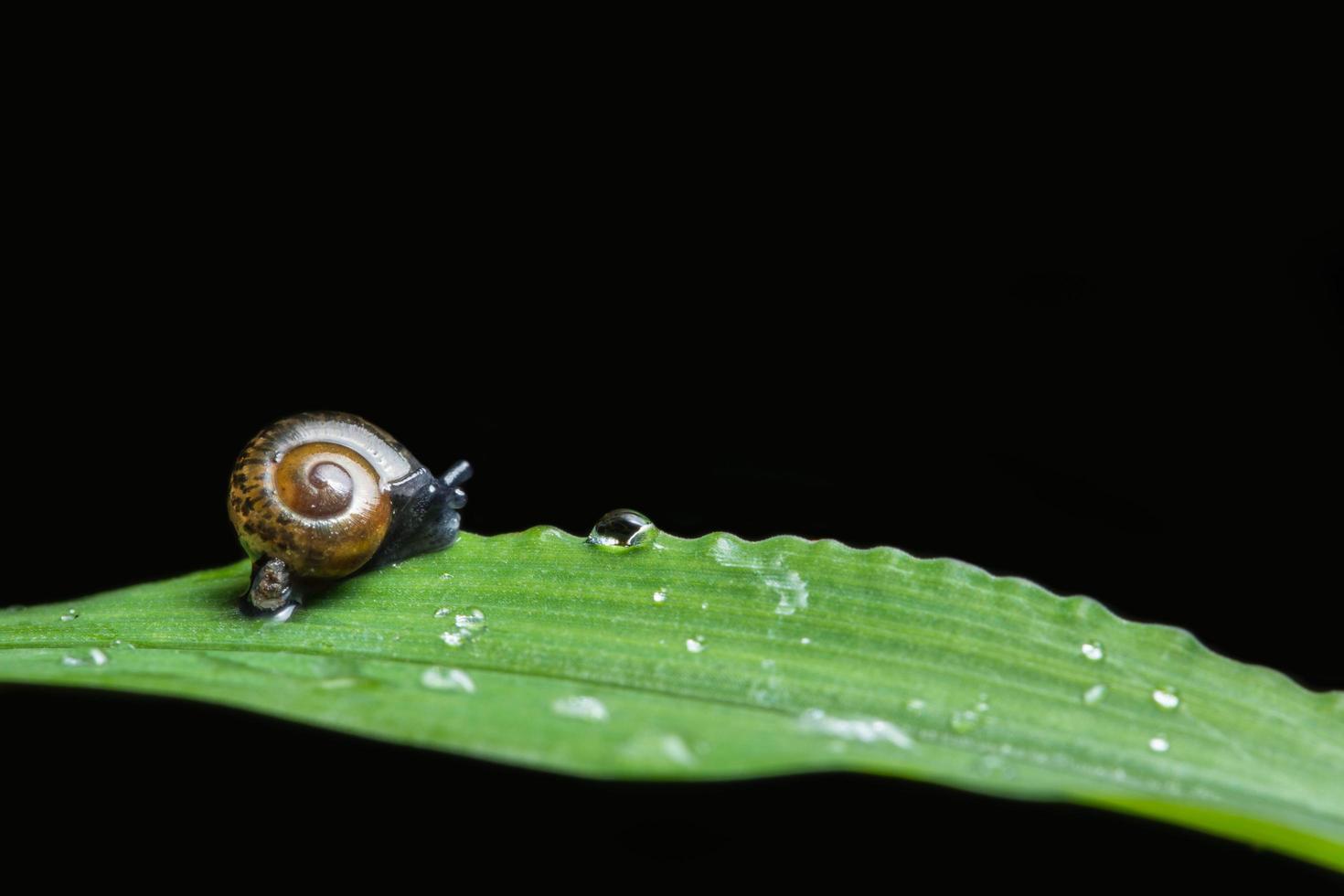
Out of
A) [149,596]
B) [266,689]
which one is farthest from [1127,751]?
[149,596]

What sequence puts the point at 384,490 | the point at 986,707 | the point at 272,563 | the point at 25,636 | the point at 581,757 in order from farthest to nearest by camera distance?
the point at 384,490
the point at 272,563
the point at 25,636
the point at 986,707
the point at 581,757

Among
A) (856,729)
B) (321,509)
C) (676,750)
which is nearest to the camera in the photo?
(676,750)

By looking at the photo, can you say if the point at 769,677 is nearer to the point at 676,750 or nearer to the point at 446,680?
the point at 676,750

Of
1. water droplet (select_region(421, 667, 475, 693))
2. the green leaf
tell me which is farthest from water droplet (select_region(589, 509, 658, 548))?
water droplet (select_region(421, 667, 475, 693))

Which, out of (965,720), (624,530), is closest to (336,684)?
(624,530)

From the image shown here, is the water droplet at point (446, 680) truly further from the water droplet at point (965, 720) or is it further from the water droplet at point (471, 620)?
the water droplet at point (965, 720)

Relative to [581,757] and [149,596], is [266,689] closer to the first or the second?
[581,757]

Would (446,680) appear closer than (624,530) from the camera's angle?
Yes
